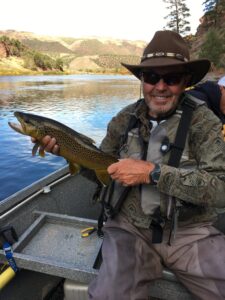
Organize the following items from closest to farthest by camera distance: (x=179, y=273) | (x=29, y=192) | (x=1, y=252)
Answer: (x=179, y=273) < (x=1, y=252) < (x=29, y=192)

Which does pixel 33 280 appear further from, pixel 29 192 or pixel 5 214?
pixel 29 192

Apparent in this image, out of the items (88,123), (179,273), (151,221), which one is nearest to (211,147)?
(151,221)

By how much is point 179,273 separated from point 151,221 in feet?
1.58

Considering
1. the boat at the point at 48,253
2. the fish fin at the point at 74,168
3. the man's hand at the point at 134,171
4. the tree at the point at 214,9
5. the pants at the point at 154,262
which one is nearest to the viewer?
the pants at the point at 154,262

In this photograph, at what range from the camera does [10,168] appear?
39.7ft

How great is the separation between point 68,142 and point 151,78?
0.93 m

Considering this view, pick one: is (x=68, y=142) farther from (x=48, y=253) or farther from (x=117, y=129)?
(x=48, y=253)

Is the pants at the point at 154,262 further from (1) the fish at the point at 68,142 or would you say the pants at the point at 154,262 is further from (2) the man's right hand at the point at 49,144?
(2) the man's right hand at the point at 49,144

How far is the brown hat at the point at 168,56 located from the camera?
9.53 feet

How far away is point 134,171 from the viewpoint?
2812mm

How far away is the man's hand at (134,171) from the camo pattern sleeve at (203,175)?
129 millimetres

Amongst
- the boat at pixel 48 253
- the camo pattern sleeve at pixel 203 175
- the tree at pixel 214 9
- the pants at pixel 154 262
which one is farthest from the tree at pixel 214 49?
the pants at pixel 154 262

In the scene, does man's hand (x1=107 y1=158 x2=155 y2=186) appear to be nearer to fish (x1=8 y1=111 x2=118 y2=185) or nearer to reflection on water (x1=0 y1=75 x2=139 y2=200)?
fish (x1=8 y1=111 x2=118 y2=185)

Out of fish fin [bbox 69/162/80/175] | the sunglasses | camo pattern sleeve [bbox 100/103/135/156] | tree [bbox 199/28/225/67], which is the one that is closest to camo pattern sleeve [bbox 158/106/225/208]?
the sunglasses
